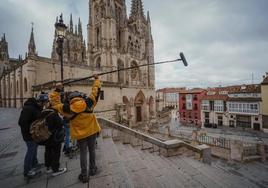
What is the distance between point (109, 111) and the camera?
20.1 m

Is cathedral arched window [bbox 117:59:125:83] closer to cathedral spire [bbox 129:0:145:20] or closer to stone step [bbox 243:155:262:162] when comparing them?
cathedral spire [bbox 129:0:145:20]

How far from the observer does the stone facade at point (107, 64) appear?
2038 centimetres

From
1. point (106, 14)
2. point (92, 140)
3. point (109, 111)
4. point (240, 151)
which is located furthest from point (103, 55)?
point (92, 140)

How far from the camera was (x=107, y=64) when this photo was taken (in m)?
28.4

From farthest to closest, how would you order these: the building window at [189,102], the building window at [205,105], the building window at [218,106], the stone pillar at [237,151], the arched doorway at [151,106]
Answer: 1. the building window at [189,102]
2. the building window at [205,105]
3. the arched doorway at [151,106]
4. the building window at [218,106]
5. the stone pillar at [237,151]

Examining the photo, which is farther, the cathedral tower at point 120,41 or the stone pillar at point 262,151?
the cathedral tower at point 120,41

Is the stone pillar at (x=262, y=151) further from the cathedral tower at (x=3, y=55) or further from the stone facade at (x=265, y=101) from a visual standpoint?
the cathedral tower at (x=3, y=55)

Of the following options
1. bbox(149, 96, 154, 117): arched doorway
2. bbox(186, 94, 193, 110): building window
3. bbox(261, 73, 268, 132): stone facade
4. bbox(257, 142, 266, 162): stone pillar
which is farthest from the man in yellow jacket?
bbox(186, 94, 193, 110): building window

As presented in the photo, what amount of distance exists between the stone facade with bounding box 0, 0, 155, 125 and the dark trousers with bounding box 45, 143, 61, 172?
13.4 m

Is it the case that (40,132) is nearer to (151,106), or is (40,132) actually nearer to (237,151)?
(237,151)

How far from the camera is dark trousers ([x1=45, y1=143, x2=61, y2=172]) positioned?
→ 3.27m

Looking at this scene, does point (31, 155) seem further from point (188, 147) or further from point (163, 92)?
Answer: point (163, 92)

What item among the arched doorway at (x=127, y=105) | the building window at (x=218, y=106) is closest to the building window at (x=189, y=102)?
the building window at (x=218, y=106)


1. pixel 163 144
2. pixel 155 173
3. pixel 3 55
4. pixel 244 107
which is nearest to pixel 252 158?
pixel 163 144
